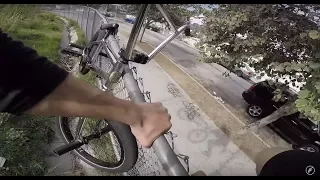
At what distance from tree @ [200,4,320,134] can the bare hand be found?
0.91 ft

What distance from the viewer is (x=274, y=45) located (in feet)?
2.12

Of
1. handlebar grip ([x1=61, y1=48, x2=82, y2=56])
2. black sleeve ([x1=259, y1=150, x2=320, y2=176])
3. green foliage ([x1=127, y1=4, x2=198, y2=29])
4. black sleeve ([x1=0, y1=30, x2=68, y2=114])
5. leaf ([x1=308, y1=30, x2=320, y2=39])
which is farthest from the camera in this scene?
handlebar grip ([x1=61, y1=48, x2=82, y2=56])

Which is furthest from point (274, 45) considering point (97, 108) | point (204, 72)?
point (97, 108)

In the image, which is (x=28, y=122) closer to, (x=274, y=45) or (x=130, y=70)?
(x=130, y=70)

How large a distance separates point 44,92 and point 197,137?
32 cm

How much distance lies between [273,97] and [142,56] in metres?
0.38

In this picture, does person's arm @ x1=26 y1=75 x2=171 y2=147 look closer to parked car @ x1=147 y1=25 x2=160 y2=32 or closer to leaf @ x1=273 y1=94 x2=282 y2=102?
parked car @ x1=147 y1=25 x2=160 y2=32

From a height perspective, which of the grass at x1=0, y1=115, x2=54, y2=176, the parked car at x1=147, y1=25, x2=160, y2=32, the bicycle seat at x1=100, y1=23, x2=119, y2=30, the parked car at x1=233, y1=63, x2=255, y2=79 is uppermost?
the parked car at x1=147, y1=25, x2=160, y2=32

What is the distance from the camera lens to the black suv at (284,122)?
1.69 feet

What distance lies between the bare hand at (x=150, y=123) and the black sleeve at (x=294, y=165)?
0.55ft

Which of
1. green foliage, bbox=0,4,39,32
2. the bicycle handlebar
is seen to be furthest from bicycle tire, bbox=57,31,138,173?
green foliage, bbox=0,4,39,32

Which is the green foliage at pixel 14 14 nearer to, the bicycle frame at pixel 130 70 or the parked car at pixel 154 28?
the bicycle frame at pixel 130 70

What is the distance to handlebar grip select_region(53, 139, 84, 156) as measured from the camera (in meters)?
0.62

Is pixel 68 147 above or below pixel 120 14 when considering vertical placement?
below
